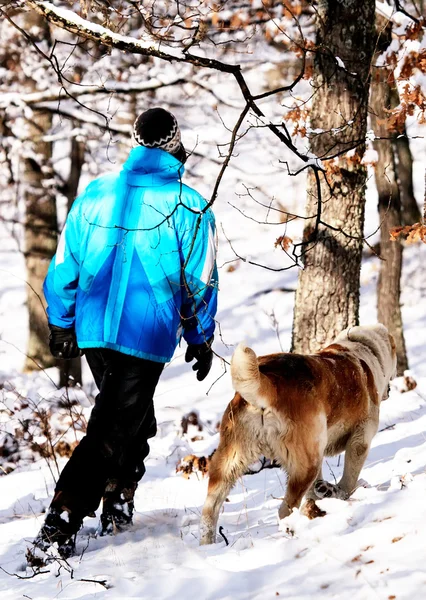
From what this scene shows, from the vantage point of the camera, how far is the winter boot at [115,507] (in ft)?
14.1

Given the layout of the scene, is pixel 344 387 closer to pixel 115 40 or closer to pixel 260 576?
pixel 260 576

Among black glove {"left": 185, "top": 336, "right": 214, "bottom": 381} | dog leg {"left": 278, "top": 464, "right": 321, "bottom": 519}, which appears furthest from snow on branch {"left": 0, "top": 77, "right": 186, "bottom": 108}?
dog leg {"left": 278, "top": 464, "right": 321, "bottom": 519}

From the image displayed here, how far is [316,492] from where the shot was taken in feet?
14.9

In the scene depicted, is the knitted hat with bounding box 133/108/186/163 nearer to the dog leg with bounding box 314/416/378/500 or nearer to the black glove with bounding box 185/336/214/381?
the black glove with bounding box 185/336/214/381

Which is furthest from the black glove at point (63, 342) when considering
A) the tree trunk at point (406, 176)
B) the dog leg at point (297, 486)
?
the tree trunk at point (406, 176)

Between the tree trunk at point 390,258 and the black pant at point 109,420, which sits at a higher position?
the tree trunk at point 390,258

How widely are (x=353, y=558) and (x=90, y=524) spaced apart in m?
2.40

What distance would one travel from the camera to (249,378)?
11.5 feet

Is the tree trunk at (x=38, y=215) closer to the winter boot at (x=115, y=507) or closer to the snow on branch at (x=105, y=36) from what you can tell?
the winter boot at (x=115, y=507)

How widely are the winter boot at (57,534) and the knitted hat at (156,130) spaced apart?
2125 mm

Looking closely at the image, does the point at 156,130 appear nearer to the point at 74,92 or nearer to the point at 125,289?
the point at 125,289

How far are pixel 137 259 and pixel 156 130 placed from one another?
2.57ft

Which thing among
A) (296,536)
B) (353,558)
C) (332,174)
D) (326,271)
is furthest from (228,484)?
(332,174)

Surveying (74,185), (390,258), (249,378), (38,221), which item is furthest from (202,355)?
(74,185)
